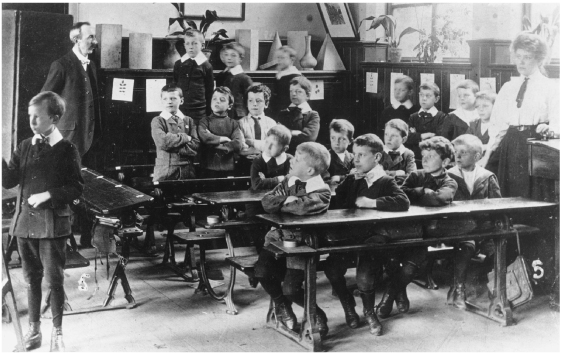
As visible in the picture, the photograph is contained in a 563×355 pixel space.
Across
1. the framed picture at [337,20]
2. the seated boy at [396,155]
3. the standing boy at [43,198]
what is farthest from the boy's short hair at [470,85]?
the standing boy at [43,198]

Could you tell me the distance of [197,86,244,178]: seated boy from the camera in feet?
21.7

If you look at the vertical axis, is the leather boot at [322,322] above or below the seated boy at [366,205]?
below

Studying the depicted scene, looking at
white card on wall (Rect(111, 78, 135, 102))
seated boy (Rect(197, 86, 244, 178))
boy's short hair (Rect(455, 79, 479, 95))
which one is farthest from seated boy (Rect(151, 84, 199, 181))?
boy's short hair (Rect(455, 79, 479, 95))

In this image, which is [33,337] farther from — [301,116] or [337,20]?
[337,20]

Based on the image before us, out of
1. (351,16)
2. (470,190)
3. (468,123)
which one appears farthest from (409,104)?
(470,190)

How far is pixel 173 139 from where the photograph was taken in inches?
251

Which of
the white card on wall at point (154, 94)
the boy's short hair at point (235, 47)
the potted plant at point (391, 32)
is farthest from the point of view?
the potted plant at point (391, 32)

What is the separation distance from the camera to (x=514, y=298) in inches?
185

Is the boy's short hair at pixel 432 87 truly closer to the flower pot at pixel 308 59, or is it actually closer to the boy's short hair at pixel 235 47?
the flower pot at pixel 308 59

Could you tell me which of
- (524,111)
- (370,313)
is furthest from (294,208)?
(524,111)

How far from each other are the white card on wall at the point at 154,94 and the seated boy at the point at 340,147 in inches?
83.8

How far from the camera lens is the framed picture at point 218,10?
784cm

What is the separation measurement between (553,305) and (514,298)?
0.34m

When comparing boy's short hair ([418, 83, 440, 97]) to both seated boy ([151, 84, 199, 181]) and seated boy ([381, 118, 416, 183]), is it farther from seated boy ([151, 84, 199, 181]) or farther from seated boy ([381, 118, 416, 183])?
seated boy ([151, 84, 199, 181])
